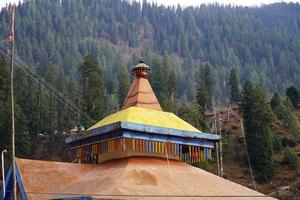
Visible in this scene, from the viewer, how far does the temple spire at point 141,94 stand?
25125 mm

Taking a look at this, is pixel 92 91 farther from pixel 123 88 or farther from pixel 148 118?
pixel 148 118

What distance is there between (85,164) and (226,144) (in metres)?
43.0

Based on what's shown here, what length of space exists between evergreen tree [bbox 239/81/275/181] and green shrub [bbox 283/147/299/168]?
93.4 inches

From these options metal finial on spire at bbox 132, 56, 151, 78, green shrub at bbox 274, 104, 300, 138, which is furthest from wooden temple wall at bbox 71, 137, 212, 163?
green shrub at bbox 274, 104, 300, 138

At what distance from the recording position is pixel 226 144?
211ft

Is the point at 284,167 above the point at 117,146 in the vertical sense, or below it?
below

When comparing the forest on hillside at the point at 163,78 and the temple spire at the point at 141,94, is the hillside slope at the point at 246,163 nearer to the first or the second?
the forest on hillside at the point at 163,78

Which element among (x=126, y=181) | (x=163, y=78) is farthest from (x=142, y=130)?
(x=163, y=78)

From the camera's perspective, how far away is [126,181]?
63.3 feet

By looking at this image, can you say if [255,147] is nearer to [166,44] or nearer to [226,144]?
[226,144]

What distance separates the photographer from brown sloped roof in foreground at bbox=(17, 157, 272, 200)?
61.9 feet

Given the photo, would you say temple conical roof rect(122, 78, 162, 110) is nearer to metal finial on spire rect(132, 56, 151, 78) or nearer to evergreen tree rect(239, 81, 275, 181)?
metal finial on spire rect(132, 56, 151, 78)

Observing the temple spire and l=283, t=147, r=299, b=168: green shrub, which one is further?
l=283, t=147, r=299, b=168: green shrub

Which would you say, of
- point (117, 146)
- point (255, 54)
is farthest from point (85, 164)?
point (255, 54)
